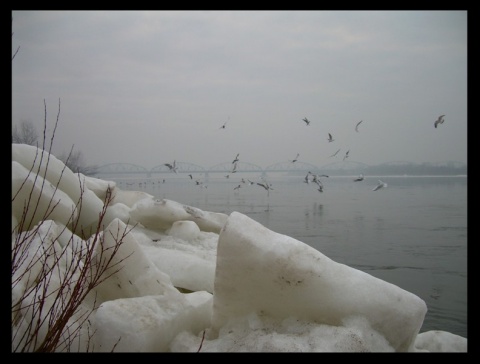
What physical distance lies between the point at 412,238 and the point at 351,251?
6.39 ft

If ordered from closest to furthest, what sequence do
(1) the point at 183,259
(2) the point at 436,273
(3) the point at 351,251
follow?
1. (1) the point at 183,259
2. (2) the point at 436,273
3. (3) the point at 351,251

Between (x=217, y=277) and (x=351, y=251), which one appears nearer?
(x=217, y=277)

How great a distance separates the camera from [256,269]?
2.25 metres
